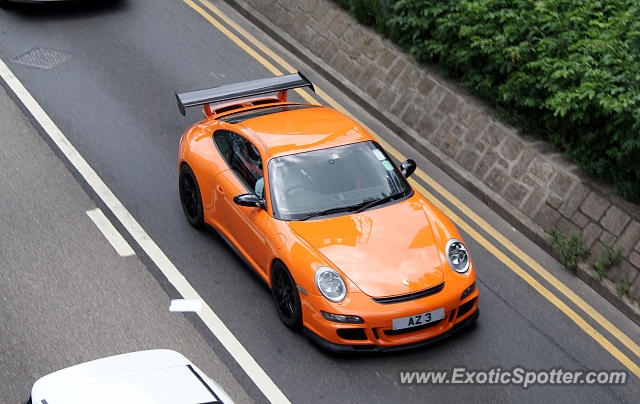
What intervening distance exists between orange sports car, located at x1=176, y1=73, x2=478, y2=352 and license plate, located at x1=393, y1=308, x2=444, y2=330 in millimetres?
10

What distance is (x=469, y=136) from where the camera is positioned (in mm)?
11453

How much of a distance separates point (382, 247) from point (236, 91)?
10.0 feet

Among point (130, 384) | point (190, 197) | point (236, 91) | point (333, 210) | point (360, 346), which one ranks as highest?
point (333, 210)

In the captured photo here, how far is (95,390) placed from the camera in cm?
545

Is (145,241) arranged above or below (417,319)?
below

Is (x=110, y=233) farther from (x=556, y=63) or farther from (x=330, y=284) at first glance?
(x=556, y=63)

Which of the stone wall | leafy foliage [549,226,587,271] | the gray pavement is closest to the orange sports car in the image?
the gray pavement

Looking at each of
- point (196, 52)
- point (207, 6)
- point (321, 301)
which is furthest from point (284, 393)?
point (207, 6)

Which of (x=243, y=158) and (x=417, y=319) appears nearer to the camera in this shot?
(x=417, y=319)

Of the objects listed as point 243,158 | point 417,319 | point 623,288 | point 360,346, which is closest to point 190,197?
point 243,158

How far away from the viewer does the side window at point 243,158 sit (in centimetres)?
868

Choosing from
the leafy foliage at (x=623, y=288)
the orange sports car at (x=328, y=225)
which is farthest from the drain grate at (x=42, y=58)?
the leafy foliage at (x=623, y=288)

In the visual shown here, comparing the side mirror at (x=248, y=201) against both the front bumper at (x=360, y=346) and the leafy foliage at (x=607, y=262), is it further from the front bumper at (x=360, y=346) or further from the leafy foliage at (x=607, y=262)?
the leafy foliage at (x=607, y=262)

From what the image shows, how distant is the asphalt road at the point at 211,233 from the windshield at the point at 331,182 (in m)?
1.06
